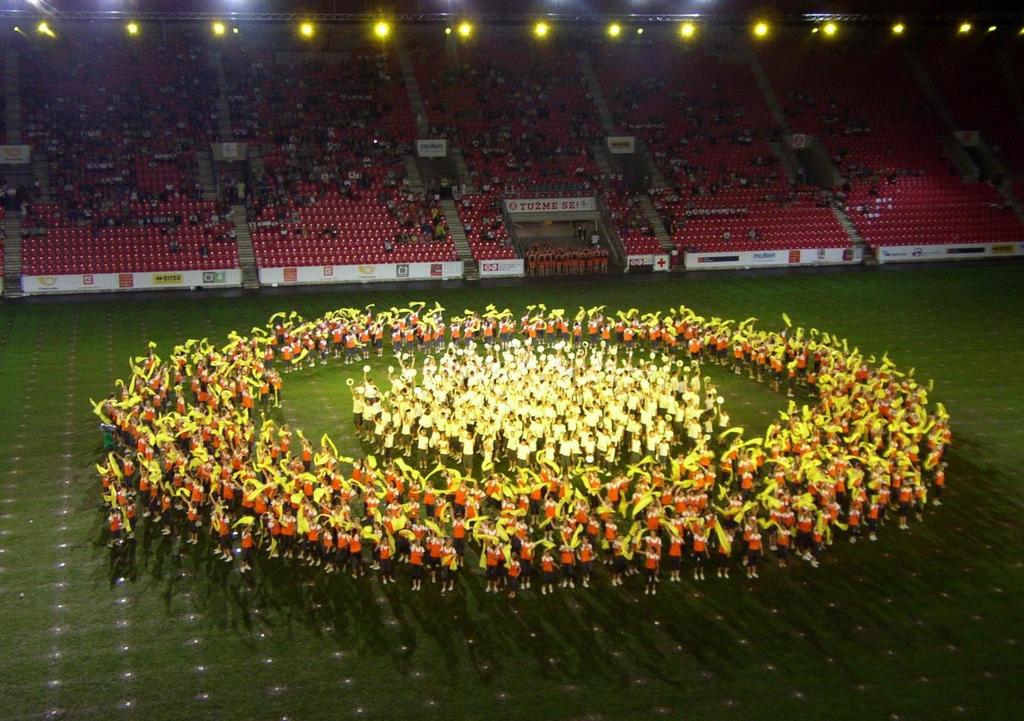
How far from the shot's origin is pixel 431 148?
156 ft

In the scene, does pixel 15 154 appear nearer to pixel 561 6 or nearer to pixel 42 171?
pixel 42 171

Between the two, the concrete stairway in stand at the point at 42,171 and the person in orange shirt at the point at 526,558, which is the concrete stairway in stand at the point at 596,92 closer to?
the concrete stairway in stand at the point at 42,171

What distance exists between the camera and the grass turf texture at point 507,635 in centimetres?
1298

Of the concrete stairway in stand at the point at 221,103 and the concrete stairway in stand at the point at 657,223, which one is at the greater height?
the concrete stairway in stand at the point at 221,103

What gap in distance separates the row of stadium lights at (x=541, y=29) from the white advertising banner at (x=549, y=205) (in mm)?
8978

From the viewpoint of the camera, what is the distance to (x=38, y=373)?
26984 millimetres

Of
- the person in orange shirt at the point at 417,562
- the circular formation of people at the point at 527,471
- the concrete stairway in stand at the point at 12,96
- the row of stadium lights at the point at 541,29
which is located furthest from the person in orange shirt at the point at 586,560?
the concrete stairway in stand at the point at 12,96

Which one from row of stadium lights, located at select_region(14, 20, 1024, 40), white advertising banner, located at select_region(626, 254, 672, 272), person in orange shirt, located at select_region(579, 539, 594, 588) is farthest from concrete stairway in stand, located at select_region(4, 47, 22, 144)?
person in orange shirt, located at select_region(579, 539, 594, 588)

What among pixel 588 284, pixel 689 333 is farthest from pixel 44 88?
pixel 689 333

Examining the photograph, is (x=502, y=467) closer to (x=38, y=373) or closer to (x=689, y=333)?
(x=689, y=333)

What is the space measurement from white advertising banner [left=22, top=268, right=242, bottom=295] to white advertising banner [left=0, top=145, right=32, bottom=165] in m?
8.35

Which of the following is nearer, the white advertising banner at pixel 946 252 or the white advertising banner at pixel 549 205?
the white advertising banner at pixel 946 252

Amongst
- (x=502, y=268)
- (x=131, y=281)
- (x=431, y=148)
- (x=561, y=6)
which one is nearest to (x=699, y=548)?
(x=502, y=268)

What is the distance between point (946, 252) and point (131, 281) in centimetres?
3611
